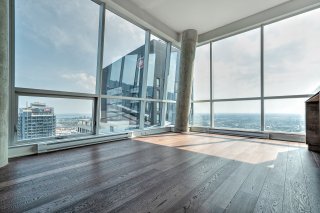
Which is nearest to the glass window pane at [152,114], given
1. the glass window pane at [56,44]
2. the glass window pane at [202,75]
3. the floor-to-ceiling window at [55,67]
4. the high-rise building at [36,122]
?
the glass window pane at [202,75]

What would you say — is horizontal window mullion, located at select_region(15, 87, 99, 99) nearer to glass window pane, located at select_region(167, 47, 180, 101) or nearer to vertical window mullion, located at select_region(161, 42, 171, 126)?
vertical window mullion, located at select_region(161, 42, 171, 126)

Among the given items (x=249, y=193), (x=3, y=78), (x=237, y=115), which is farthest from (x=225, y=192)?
(x=237, y=115)

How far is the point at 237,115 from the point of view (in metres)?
4.96

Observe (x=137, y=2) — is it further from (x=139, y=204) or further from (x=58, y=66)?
(x=139, y=204)

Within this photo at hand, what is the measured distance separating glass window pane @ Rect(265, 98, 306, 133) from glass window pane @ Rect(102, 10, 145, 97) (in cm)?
379

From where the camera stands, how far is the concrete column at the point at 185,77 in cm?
526

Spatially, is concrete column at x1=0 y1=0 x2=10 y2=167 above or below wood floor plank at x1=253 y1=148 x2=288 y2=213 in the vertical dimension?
above

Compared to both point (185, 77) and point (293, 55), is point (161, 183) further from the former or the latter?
point (293, 55)

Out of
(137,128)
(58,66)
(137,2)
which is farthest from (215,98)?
(58,66)

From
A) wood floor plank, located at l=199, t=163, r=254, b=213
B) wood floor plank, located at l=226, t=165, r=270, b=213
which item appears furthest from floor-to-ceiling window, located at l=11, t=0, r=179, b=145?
wood floor plank, located at l=226, t=165, r=270, b=213

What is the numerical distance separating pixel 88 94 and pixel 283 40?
5.26 meters

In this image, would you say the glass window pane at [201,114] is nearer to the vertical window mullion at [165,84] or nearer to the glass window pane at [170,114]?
the glass window pane at [170,114]

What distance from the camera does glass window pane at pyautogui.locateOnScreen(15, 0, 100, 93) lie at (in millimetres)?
2719

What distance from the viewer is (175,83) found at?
5.97 m
